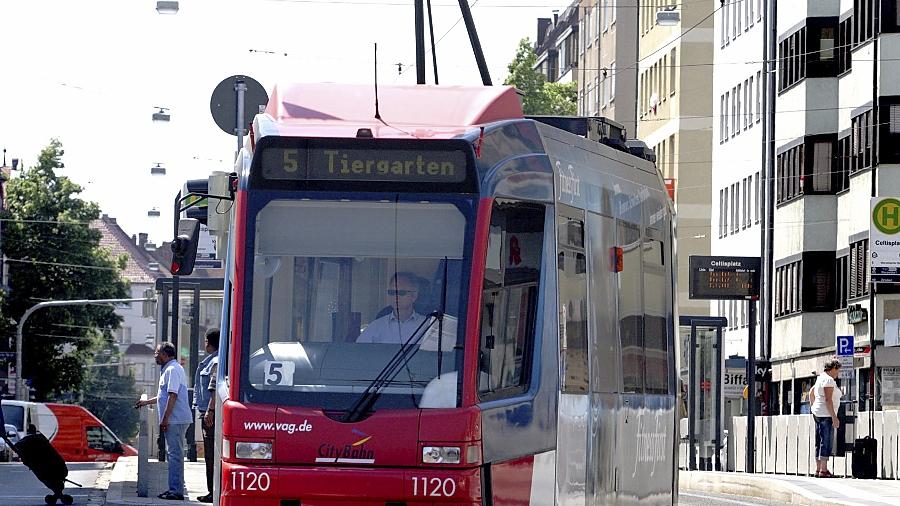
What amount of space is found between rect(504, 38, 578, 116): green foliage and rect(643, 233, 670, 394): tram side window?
6596 centimetres

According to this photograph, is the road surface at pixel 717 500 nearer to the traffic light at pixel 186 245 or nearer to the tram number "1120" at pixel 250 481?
the traffic light at pixel 186 245

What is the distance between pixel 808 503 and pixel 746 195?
45002mm

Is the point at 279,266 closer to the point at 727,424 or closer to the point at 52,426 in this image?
the point at 727,424

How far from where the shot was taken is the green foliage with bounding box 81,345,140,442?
13112cm

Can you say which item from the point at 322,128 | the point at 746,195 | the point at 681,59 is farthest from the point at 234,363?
the point at 681,59

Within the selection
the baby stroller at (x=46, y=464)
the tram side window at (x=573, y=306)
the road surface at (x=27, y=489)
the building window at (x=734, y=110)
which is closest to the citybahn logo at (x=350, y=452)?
the tram side window at (x=573, y=306)

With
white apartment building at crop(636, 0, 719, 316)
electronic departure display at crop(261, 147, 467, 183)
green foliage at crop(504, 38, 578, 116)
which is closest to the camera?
electronic departure display at crop(261, 147, 467, 183)

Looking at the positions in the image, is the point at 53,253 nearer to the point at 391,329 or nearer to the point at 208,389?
the point at 208,389

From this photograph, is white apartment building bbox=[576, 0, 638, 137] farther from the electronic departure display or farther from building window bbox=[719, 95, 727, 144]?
the electronic departure display

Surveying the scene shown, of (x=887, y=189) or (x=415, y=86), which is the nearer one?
(x=415, y=86)

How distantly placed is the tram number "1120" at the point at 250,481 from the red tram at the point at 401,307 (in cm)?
1

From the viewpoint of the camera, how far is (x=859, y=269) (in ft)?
183

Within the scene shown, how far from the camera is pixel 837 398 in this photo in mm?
31562

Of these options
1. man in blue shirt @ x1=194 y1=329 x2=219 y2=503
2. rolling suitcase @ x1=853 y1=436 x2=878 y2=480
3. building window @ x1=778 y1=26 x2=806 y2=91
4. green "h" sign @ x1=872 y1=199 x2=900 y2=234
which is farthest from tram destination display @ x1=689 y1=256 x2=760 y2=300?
man in blue shirt @ x1=194 y1=329 x2=219 y2=503
